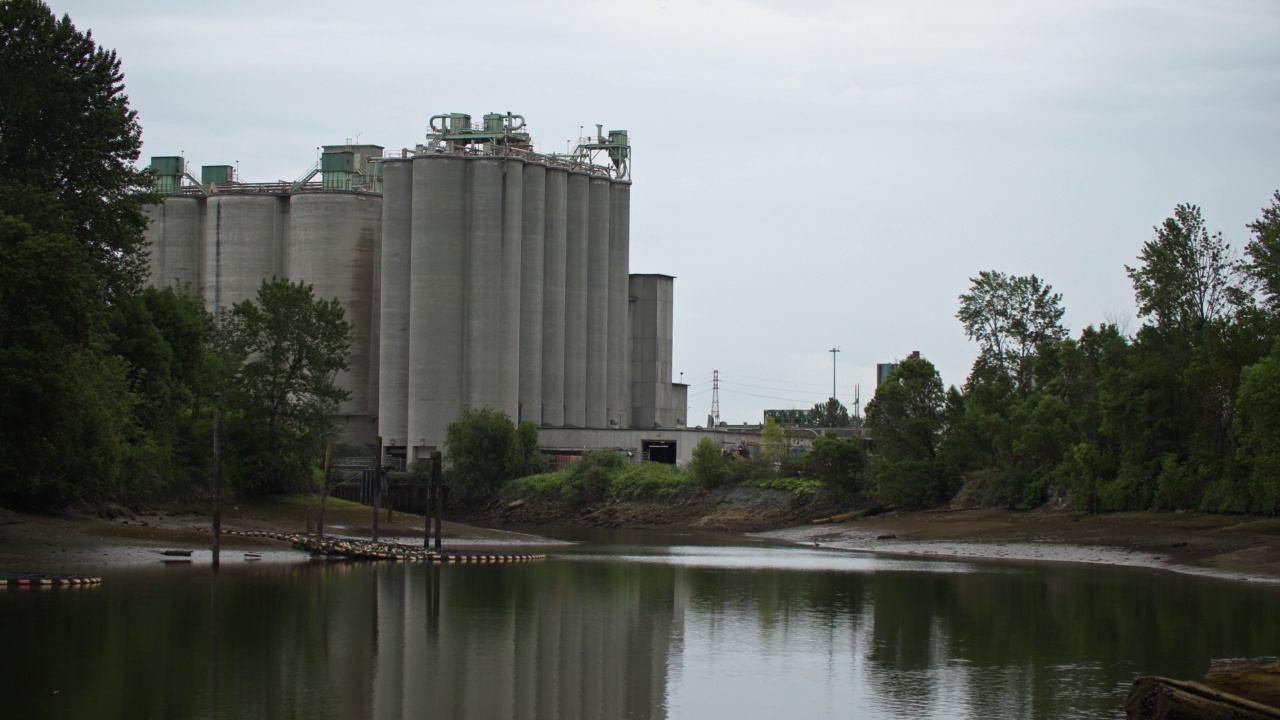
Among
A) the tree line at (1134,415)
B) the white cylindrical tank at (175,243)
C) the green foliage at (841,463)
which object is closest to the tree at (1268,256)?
the tree line at (1134,415)

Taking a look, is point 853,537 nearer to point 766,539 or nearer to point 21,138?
point 766,539

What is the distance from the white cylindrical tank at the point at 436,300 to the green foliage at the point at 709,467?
20178 mm

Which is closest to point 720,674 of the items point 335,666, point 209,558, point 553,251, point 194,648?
point 335,666

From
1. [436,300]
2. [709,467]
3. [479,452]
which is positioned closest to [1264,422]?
[709,467]

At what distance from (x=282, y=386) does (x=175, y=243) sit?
5471cm

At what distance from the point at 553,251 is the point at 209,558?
70.8 m

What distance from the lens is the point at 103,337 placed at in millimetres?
59562

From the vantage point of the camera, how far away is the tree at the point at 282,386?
76.2 meters

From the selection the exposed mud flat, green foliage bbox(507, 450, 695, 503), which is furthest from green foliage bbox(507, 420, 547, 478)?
the exposed mud flat

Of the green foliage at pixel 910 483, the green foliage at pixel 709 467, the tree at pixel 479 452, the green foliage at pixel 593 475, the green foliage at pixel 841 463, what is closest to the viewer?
the green foliage at pixel 910 483

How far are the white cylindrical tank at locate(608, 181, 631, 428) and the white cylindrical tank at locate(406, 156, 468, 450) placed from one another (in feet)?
55.4

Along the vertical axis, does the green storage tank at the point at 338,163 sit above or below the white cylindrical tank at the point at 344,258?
above

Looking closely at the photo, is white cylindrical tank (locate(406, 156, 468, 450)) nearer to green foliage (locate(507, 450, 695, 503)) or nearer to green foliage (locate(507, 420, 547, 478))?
green foliage (locate(507, 420, 547, 478))

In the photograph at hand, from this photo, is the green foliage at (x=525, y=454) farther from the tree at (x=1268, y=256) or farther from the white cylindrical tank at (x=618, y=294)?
the tree at (x=1268, y=256)
